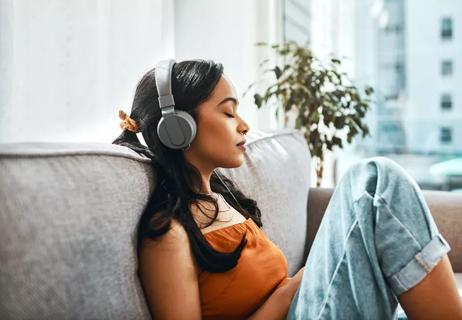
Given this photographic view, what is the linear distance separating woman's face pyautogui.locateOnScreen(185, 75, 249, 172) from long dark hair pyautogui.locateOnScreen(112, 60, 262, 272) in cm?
1

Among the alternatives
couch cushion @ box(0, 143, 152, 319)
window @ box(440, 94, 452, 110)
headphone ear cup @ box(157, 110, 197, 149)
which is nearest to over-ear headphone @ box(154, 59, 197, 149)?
headphone ear cup @ box(157, 110, 197, 149)

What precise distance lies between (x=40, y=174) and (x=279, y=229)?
0.83m

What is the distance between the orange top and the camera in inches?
45.1

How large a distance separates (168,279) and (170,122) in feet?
0.96

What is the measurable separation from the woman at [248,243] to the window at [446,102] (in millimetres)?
1951

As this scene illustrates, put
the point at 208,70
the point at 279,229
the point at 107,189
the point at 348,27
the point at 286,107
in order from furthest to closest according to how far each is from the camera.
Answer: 1. the point at 348,27
2. the point at 286,107
3. the point at 279,229
4. the point at 208,70
5. the point at 107,189

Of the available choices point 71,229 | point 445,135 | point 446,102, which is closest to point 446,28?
point 446,102

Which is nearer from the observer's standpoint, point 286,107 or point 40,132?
point 40,132

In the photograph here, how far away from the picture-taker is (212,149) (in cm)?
122

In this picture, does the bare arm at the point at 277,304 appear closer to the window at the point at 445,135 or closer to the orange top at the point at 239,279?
the orange top at the point at 239,279

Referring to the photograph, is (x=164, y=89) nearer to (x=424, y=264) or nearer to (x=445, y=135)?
(x=424, y=264)

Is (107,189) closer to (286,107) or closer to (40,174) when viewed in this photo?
(40,174)

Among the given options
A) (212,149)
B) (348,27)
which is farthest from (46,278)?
(348,27)

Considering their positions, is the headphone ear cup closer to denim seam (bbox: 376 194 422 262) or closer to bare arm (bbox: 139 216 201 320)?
bare arm (bbox: 139 216 201 320)
